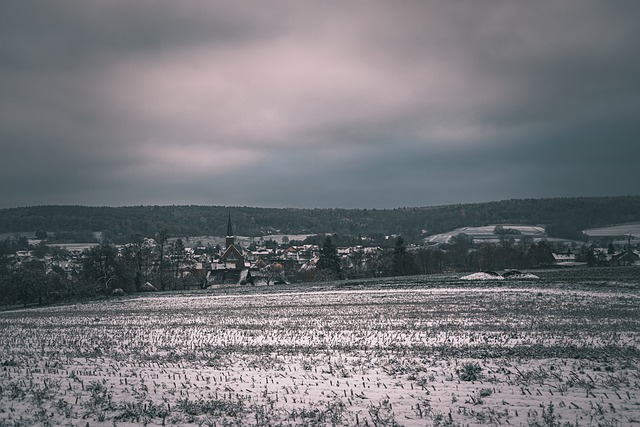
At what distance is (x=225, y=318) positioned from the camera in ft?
103

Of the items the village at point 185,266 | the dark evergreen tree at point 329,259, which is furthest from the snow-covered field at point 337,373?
the dark evergreen tree at point 329,259

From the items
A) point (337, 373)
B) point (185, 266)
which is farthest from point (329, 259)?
point (337, 373)

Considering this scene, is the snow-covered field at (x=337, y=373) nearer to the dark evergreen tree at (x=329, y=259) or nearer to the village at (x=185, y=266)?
the village at (x=185, y=266)

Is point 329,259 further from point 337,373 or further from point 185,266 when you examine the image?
point 337,373

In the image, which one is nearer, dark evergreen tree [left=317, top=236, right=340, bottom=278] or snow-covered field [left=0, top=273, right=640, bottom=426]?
snow-covered field [left=0, top=273, right=640, bottom=426]

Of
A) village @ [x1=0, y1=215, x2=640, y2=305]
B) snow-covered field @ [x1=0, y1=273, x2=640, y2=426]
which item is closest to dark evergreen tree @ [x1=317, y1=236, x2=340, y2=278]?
village @ [x1=0, y1=215, x2=640, y2=305]

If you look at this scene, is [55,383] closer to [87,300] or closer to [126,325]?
[126,325]

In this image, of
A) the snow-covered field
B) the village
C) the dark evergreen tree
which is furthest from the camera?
the dark evergreen tree

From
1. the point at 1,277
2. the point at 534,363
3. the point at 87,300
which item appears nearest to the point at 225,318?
the point at 534,363

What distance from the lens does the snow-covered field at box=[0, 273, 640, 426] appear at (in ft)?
34.5

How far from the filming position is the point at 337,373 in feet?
46.2

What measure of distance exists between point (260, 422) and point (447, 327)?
14.7 meters

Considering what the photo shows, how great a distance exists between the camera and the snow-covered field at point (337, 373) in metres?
10.5

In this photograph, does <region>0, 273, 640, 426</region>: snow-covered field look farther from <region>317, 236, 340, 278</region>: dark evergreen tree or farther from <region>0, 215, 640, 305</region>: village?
<region>317, 236, 340, 278</region>: dark evergreen tree
